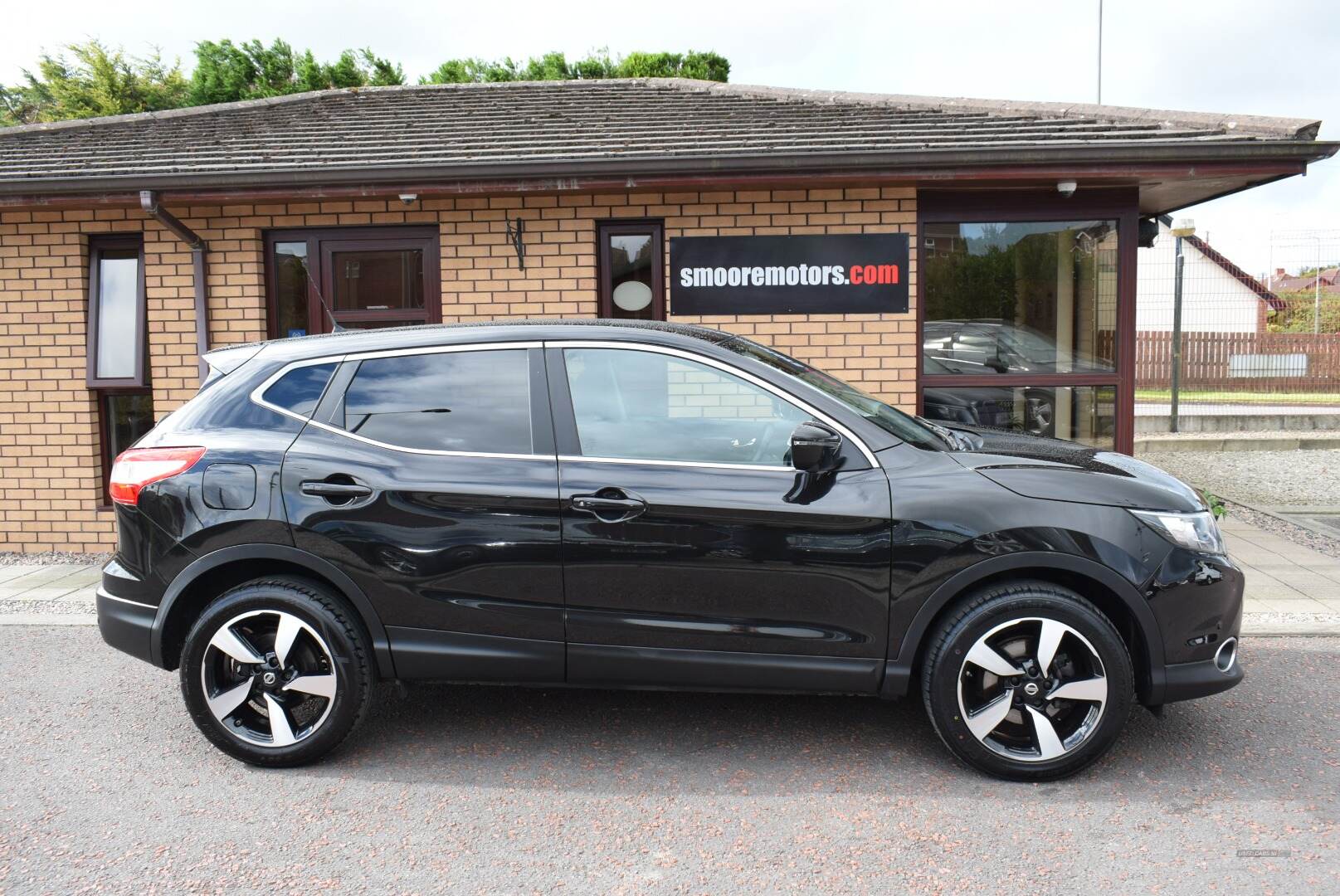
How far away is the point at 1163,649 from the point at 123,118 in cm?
1021

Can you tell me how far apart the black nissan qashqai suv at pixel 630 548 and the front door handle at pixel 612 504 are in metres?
0.01

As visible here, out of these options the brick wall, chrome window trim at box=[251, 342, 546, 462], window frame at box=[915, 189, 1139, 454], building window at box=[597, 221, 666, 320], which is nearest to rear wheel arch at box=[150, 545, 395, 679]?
chrome window trim at box=[251, 342, 546, 462]

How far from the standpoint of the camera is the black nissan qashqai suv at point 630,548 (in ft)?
11.7

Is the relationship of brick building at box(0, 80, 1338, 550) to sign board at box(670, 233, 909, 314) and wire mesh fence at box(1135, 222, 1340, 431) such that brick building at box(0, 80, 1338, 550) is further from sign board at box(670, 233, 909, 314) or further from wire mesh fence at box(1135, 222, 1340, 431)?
wire mesh fence at box(1135, 222, 1340, 431)

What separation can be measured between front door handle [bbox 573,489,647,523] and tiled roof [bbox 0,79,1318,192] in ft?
12.6

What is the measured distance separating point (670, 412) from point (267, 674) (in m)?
1.86

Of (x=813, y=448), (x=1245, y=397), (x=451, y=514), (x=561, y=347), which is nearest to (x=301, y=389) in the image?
(x=451, y=514)

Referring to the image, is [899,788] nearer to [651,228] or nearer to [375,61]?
[651,228]

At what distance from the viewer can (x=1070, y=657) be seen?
11.8ft

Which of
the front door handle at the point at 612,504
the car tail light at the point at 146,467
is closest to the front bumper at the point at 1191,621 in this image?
the front door handle at the point at 612,504

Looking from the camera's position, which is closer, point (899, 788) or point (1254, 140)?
point (899, 788)

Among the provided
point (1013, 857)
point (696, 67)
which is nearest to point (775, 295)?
point (1013, 857)

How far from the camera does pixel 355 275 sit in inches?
306

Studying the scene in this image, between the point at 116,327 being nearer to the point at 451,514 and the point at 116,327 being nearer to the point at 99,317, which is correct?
the point at 99,317
